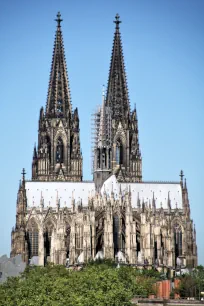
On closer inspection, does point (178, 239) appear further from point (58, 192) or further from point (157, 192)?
point (58, 192)

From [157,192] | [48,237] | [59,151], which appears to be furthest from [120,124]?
[48,237]

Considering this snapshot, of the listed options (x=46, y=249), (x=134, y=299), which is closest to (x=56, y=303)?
(x=134, y=299)

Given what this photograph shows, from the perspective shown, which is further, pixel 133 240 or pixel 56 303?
pixel 133 240

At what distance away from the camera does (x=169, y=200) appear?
163 m

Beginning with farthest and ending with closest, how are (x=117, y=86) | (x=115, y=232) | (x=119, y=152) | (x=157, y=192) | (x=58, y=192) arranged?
(x=117, y=86)
(x=119, y=152)
(x=157, y=192)
(x=58, y=192)
(x=115, y=232)

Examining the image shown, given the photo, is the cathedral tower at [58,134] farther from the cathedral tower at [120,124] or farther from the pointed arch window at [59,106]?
the cathedral tower at [120,124]

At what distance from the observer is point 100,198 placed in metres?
A: 153

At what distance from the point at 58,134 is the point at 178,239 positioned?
77.7ft

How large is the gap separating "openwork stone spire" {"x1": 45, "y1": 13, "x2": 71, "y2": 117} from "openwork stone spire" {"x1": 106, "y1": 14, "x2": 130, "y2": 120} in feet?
20.5

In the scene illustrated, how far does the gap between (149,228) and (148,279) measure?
2175 cm

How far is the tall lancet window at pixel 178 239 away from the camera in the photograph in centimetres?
15912

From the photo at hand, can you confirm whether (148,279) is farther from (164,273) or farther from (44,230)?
(44,230)

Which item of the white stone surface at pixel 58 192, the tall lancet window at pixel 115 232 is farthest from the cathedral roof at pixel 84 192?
the tall lancet window at pixel 115 232

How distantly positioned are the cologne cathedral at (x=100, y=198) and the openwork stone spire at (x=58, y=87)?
14 centimetres
